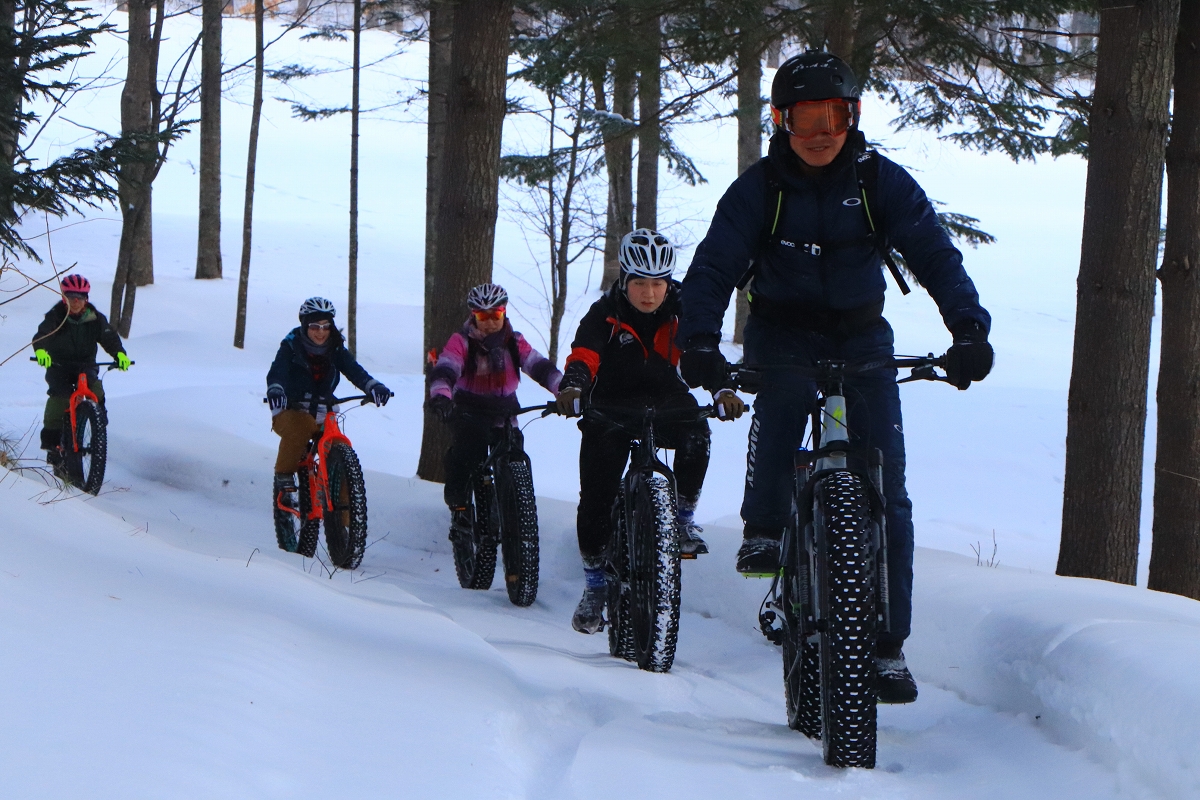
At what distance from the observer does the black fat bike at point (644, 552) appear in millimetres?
5414

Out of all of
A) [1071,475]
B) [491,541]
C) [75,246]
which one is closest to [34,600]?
[491,541]

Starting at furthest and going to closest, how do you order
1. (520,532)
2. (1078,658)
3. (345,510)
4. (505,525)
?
(345,510) → (505,525) → (520,532) → (1078,658)

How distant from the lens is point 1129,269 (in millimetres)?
7227

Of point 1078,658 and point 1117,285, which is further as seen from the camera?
point 1117,285

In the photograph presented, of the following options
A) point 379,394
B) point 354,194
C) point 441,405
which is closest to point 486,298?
point 441,405

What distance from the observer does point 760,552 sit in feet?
14.1

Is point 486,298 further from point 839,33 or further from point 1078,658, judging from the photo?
point 839,33

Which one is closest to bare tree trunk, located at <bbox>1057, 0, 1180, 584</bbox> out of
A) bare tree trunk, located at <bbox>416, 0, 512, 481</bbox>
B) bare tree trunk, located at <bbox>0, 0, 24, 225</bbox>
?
bare tree trunk, located at <bbox>416, 0, 512, 481</bbox>

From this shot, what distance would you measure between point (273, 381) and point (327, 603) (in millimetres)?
4132

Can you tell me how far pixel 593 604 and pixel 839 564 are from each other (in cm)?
303

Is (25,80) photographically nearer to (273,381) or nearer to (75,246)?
(273,381)

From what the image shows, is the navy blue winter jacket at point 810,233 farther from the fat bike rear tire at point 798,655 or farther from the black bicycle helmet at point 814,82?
the fat bike rear tire at point 798,655

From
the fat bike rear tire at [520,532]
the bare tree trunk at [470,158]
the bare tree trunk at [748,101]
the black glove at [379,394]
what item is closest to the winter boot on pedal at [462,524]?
the fat bike rear tire at [520,532]

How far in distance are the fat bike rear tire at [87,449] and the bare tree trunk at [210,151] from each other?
1693cm
